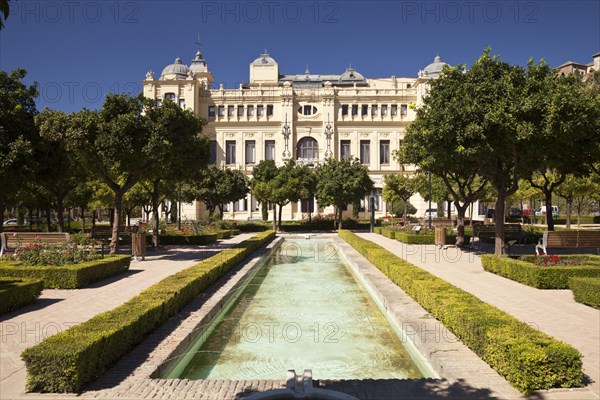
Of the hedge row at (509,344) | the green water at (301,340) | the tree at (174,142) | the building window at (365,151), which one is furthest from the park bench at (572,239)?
the building window at (365,151)

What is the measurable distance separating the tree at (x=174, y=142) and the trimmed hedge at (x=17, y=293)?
7045mm

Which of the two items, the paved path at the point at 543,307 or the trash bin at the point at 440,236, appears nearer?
the paved path at the point at 543,307

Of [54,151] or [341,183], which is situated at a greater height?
[54,151]

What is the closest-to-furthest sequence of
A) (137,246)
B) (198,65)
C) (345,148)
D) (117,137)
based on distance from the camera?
(117,137) → (137,246) → (345,148) → (198,65)

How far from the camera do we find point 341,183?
123ft

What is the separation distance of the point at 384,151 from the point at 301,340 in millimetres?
49165

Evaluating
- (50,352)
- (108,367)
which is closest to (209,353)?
(108,367)

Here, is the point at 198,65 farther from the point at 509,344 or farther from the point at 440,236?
the point at 509,344

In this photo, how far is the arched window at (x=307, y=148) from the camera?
55.2m

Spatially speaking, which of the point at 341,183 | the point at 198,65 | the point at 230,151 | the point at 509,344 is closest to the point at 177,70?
the point at 198,65

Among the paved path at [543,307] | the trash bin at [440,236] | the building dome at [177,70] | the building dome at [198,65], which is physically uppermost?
the building dome at [198,65]

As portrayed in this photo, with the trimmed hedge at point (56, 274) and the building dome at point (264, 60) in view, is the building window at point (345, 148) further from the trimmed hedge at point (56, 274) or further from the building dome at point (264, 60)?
the trimmed hedge at point (56, 274)

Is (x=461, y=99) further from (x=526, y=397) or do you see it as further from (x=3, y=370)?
(x=3, y=370)

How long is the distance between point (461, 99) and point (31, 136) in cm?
1563
